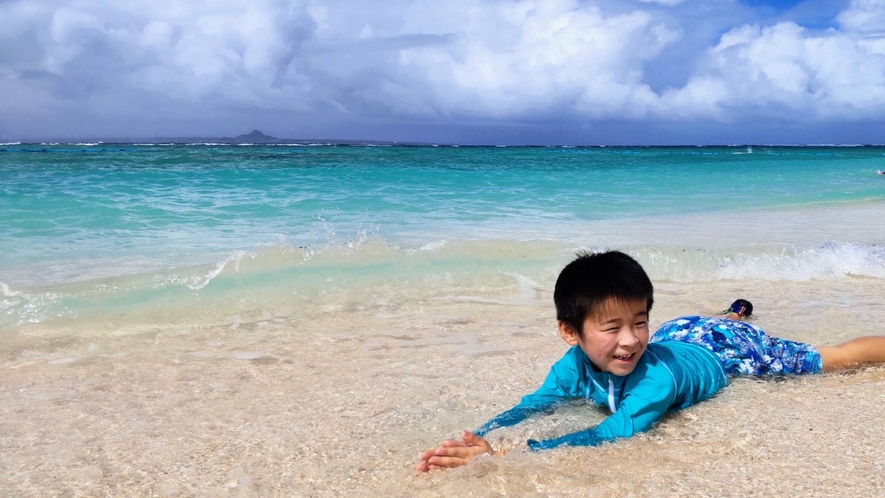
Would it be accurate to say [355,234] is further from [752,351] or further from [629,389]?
[629,389]

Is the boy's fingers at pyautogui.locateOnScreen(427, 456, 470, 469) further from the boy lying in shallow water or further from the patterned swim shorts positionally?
the patterned swim shorts

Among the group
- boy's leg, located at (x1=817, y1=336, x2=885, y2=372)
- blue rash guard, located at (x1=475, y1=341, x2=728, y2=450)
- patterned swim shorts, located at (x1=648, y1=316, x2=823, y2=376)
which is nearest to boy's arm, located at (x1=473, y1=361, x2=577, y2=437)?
blue rash guard, located at (x1=475, y1=341, x2=728, y2=450)

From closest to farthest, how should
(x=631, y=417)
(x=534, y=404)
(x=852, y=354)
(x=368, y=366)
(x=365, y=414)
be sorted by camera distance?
1. (x=631, y=417)
2. (x=534, y=404)
3. (x=365, y=414)
4. (x=852, y=354)
5. (x=368, y=366)

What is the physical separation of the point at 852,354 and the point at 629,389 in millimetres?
1596

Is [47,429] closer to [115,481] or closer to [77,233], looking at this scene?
[115,481]

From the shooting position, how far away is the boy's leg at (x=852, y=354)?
3.39m

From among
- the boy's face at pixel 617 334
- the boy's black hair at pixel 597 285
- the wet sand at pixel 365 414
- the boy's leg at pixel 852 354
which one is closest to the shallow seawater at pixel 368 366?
the wet sand at pixel 365 414

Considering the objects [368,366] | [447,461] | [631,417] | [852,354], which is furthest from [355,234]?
[447,461]

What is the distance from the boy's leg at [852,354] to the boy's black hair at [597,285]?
1.57 meters

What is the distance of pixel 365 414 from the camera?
2984mm

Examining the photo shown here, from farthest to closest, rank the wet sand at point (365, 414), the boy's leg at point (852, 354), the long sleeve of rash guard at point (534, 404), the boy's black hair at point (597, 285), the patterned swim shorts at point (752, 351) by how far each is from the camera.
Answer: the boy's leg at point (852, 354) < the patterned swim shorts at point (752, 351) < the long sleeve of rash guard at point (534, 404) < the boy's black hair at point (597, 285) < the wet sand at point (365, 414)

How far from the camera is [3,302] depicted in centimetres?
501

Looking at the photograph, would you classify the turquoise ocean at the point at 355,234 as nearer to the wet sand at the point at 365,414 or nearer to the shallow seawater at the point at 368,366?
the shallow seawater at the point at 368,366

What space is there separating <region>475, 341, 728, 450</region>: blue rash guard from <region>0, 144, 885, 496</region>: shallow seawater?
0.23 ft
